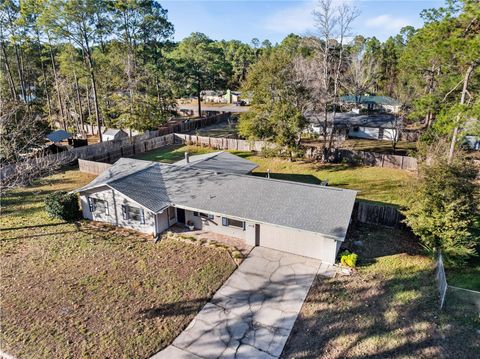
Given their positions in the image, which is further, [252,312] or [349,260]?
[349,260]

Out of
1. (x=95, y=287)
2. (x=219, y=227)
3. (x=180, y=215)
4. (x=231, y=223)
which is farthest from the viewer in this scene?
(x=180, y=215)

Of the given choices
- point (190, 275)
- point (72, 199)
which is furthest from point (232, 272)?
point (72, 199)

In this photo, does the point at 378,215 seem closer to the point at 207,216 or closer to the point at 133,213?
the point at 207,216

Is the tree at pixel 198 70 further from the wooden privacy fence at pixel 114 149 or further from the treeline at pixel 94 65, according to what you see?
the wooden privacy fence at pixel 114 149

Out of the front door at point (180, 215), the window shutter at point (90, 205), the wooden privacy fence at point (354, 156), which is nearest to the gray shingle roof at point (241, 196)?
the window shutter at point (90, 205)

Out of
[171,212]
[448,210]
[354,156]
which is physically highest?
[448,210]

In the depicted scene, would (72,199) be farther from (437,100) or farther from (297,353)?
(437,100)

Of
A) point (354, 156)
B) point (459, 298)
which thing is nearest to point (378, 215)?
point (459, 298)
